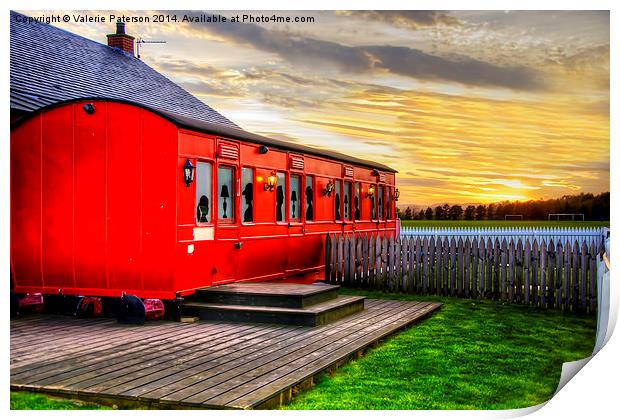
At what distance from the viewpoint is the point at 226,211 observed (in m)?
10.8

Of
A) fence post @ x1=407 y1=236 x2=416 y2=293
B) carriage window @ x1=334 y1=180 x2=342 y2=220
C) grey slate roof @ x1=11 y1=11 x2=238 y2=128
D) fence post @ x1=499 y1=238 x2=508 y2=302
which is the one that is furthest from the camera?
carriage window @ x1=334 y1=180 x2=342 y2=220

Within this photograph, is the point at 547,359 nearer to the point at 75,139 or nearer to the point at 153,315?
the point at 153,315

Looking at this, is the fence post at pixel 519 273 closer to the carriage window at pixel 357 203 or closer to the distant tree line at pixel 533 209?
the distant tree line at pixel 533 209

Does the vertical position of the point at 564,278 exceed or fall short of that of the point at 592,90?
it falls short

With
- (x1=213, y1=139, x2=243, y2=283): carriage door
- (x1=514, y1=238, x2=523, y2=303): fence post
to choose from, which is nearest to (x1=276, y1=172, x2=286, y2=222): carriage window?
(x1=213, y1=139, x2=243, y2=283): carriage door

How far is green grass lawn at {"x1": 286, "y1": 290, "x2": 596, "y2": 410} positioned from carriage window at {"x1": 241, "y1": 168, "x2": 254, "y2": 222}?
11.2 ft

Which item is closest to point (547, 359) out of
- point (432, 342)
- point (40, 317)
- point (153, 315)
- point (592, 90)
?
point (432, 342)

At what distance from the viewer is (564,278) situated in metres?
11.6

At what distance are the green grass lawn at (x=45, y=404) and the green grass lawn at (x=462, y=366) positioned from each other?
167 cm

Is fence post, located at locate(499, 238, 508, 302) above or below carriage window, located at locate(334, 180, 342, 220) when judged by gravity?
below

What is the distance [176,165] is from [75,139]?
1583 millimetres

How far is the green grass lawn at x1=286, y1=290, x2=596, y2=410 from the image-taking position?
6082 millimetres

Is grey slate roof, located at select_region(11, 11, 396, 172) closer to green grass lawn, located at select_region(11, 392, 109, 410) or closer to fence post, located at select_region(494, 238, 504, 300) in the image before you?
fence post, located at select_region(494, 238, 504, 300)
